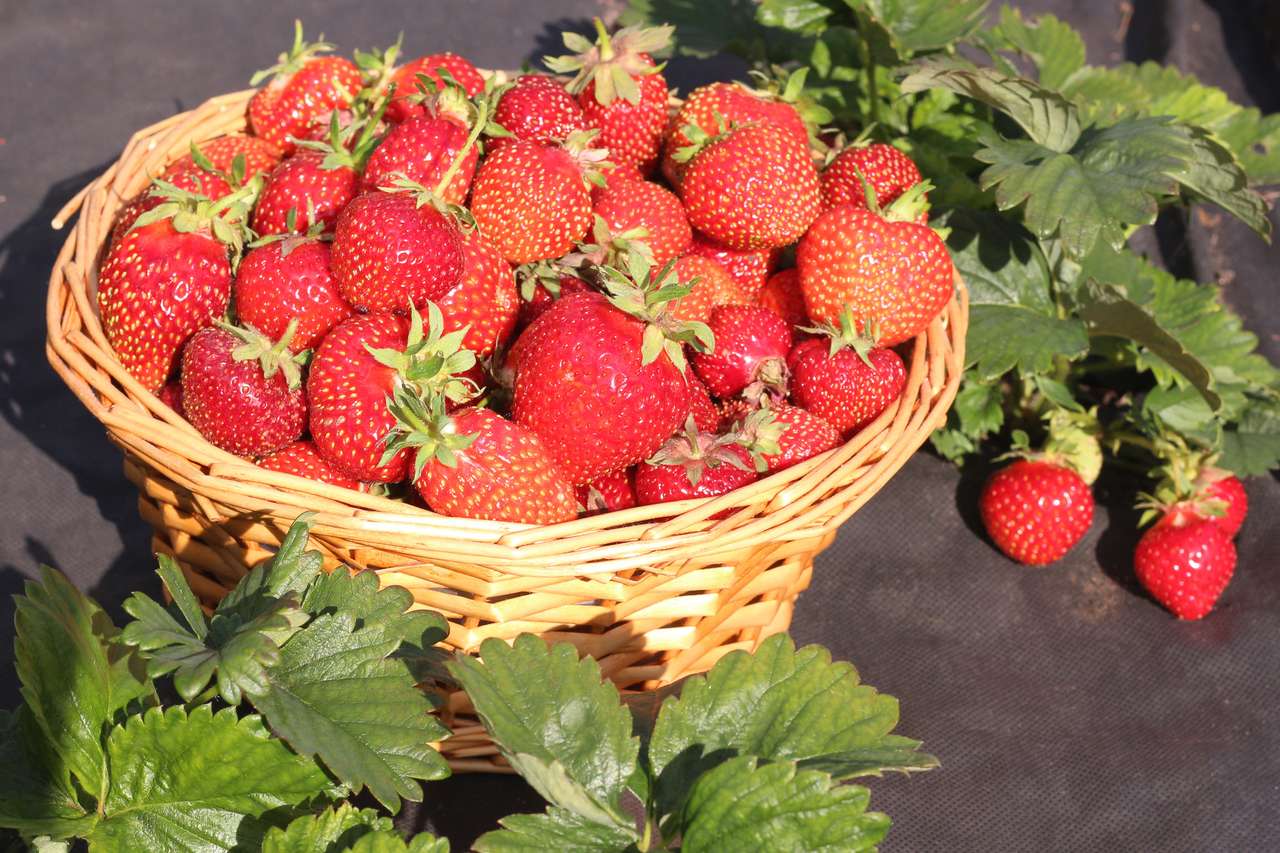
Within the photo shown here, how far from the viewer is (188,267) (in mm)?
1125

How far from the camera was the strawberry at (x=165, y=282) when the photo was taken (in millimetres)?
1118

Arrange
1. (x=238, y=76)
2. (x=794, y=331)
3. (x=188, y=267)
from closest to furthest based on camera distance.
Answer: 1. (x=188, y=267)
2. (x=794, y=331)
3. (x=238, y=76)

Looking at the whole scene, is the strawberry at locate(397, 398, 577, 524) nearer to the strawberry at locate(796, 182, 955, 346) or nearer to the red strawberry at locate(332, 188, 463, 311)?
the red strawberry at locate(332, 188, 463, 311)

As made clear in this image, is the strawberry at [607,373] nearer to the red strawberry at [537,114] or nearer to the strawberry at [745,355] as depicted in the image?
the strawberry at [745,355]

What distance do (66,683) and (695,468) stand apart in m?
0.54

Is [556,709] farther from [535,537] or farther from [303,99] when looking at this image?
[303,99]

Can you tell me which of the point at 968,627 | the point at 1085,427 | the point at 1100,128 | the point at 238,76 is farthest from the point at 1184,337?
the point at 238,76

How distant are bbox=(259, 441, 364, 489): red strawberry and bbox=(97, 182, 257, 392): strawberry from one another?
0.16m

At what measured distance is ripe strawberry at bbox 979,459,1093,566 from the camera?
1.53 metres

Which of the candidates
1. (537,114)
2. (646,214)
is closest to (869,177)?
(646,214)

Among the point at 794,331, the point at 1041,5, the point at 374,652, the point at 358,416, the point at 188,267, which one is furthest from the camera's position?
the point at 1041,5

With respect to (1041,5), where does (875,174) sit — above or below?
above

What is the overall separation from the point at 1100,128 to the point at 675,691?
0.86 meters

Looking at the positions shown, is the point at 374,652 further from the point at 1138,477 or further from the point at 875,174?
the point at 1138,477
